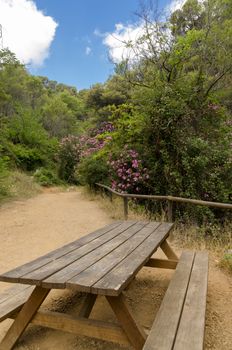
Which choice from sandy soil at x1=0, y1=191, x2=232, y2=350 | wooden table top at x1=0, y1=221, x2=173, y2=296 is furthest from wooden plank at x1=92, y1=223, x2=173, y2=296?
sandy soil at x1=0, y1=191, x2=232, y2=350

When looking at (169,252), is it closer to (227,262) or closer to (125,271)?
(227,262)

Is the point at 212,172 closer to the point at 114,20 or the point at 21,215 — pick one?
the point at 21,215

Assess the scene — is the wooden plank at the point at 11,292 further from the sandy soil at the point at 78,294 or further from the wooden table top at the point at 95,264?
the wooden table top at the point at 95,264

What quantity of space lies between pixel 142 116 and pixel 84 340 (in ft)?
18.7

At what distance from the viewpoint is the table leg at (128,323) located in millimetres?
1921

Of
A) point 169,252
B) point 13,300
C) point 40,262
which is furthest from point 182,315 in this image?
point 169,252

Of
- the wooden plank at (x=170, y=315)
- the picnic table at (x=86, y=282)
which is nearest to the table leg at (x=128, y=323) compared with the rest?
the picnic table at (x=86, y=282)

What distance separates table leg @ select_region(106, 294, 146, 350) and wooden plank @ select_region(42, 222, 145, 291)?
1.04ft

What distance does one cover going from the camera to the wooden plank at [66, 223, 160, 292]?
1.75 metres

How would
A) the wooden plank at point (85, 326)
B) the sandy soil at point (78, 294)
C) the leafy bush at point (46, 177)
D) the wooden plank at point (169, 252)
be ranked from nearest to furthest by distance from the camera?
the wooden plank at point (85, 326) < the sandy soil at point (78, 294) < the wooden plank at point (169, 252) < the leafy bush at point (46, 177)

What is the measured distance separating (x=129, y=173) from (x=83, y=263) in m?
5.69

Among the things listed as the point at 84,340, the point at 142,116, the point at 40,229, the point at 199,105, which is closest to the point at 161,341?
the point at 84,340

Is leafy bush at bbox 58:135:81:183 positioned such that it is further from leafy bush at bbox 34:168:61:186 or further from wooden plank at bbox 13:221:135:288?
wooden plank at bbox 13:221:135:288

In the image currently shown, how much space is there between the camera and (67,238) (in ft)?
19.3
